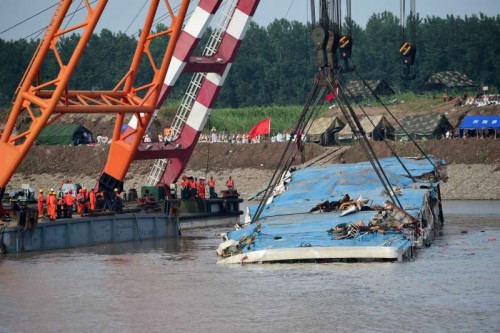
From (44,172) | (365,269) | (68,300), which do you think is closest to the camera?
(68,300)

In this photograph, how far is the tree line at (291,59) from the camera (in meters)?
104

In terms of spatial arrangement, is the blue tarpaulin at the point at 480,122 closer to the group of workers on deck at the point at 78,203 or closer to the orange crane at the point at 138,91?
the orange crane at the point at 138,91

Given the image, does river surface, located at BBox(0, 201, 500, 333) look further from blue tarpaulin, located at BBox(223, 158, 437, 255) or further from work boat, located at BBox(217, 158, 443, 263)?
blue tarpaulin, located at BBox(223, 158, 437, 255)

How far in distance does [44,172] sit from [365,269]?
4608 cm

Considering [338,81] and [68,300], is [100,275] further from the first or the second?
[338,81]

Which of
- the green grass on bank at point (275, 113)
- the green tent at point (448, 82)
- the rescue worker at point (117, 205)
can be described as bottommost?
the rescue worker at point (117, 205)

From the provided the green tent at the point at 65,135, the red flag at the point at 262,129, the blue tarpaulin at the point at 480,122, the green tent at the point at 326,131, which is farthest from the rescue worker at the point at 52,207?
the green tent at the point at 65,135

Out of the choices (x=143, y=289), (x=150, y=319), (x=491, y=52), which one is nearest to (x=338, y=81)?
(x=143, y=289)

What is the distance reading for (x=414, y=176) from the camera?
4069cm

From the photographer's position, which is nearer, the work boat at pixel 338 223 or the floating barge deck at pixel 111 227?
the work boat at pixel 338 223

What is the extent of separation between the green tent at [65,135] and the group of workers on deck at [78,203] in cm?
3759

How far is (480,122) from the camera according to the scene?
67.9m

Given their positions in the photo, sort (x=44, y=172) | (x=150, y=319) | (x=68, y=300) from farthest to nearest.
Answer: (x=44, y=172) < (x=68, y=300) < (x=150, y=319)

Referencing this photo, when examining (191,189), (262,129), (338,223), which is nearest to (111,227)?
(191,189)
